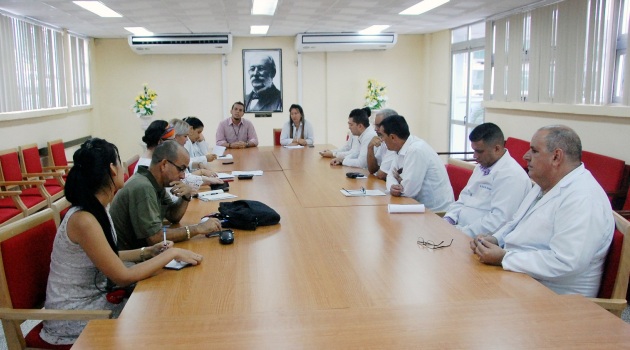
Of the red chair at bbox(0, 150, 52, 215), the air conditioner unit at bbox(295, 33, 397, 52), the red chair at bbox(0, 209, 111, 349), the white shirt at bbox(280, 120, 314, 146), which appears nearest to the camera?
the red chair at bbox(0, 209, 111, 349)

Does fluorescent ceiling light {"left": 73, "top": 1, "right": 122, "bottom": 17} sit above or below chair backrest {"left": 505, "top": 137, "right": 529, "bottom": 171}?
above

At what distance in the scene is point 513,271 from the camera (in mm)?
2246

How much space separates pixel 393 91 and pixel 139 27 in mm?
5079

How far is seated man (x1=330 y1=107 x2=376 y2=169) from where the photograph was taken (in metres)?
5.54

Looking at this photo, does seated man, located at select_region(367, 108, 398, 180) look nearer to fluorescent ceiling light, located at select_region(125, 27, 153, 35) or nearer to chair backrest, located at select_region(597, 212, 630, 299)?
chair backrest, located at select_region(597, 212, 630, 299)

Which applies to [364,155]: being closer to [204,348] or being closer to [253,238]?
[253,238]

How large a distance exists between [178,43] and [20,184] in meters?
4.90

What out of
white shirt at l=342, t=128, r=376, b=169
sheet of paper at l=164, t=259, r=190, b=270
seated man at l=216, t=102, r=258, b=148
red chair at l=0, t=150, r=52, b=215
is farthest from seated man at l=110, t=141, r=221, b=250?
seated man at l=216, t=102, r=258, b=148

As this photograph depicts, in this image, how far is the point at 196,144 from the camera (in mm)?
6434

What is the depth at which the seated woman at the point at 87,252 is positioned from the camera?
2.14 meters

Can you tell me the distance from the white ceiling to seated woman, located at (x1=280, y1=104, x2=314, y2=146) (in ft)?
4.56

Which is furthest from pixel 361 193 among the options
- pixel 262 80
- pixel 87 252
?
pixel 262 80

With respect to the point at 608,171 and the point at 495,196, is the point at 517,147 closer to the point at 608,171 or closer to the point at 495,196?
the point at 608,171

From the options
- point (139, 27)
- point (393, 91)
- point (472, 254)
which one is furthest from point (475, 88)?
point (472, 254)
